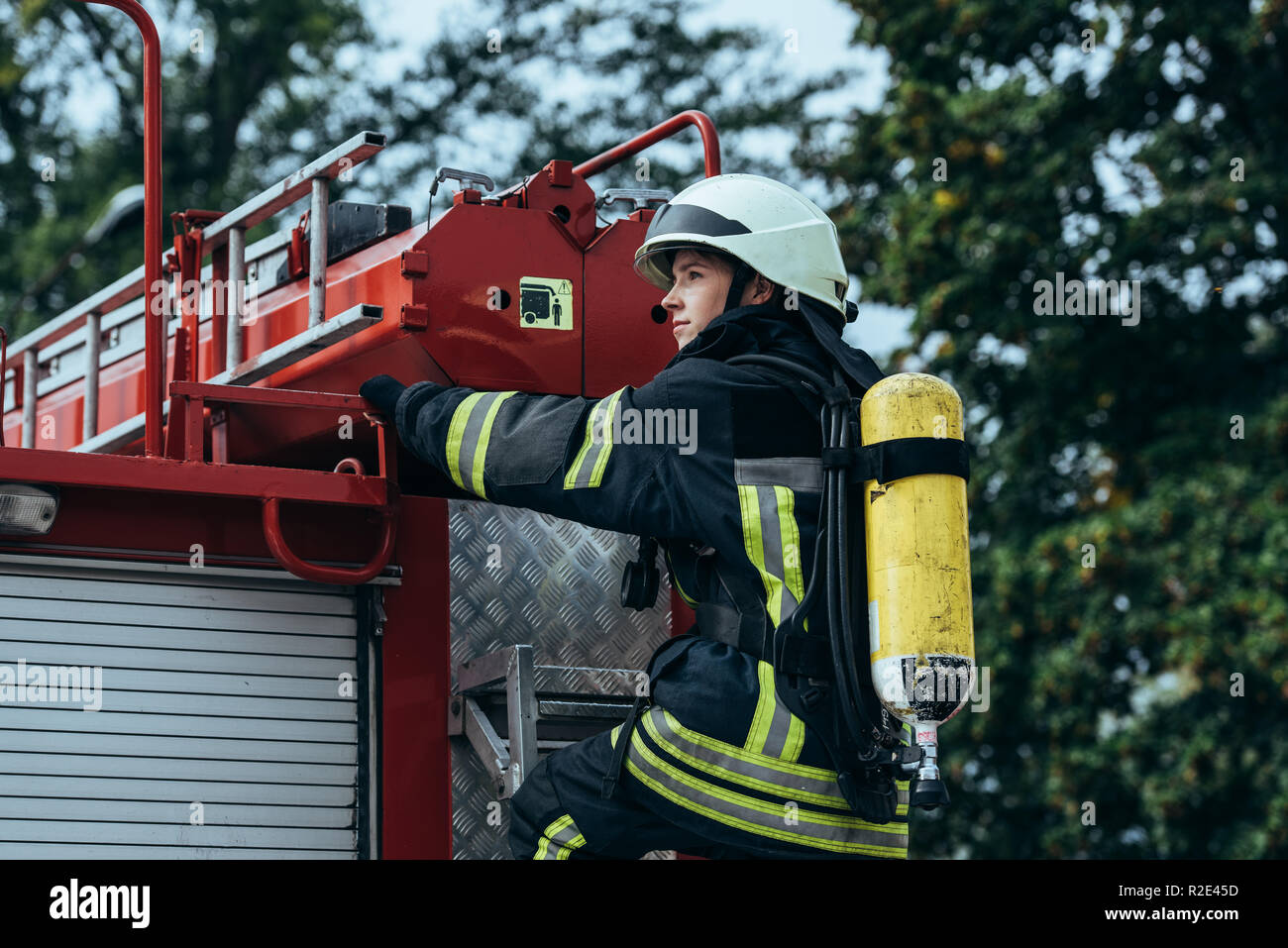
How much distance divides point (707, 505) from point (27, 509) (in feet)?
4.76

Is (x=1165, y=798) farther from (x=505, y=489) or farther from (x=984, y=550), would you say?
(x=505, y=489)

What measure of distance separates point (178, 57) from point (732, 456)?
17.8 metres

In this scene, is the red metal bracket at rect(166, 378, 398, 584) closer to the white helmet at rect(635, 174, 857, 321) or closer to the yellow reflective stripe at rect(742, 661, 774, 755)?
the white helmet at rect(635, 174, 857, 321)

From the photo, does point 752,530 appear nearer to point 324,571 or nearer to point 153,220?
point 324,571

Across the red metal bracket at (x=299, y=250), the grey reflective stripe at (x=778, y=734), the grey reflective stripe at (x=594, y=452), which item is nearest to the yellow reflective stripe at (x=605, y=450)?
the grey reflective stripe at (x=594, y=452)

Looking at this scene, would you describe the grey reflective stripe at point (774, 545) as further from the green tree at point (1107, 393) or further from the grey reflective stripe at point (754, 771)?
the green tree at point (1107, 393)

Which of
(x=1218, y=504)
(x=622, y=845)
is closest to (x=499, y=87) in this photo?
(x=1218, y=504)

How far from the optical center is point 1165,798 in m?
12.0

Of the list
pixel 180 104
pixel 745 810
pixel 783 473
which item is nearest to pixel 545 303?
pixel 783 473

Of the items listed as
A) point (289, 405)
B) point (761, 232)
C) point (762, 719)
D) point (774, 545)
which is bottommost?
point (762, 719)

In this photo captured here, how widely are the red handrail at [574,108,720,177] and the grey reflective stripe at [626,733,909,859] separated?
80.8 inches

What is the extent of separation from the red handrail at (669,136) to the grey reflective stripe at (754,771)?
202 cm

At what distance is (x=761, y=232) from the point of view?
13.3ft

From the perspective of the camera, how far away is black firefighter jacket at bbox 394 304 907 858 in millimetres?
3635
